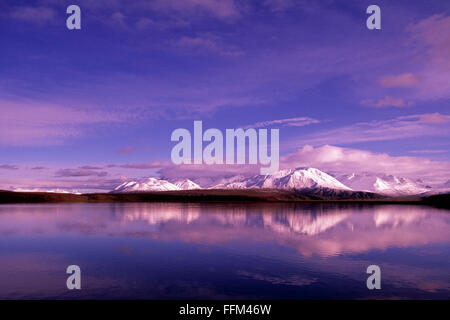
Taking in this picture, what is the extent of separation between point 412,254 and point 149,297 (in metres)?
25.5

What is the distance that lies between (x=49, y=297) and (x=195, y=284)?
809cm

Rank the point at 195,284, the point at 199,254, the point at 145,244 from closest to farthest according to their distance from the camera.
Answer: the point at 195,284, the point at 199,254, the point at 145,244

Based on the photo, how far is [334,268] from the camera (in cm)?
2734

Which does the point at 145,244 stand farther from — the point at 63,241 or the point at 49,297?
the point at 49,297

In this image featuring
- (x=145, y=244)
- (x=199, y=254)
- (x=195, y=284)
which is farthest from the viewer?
(x=145, y=244)

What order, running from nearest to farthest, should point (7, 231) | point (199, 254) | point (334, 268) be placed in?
1. point (334, 268)
2. point (199, 254)
3. point (7, 231)
